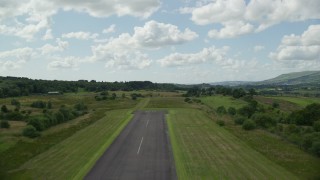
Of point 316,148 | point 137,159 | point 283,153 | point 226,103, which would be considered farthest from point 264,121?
point 226,103

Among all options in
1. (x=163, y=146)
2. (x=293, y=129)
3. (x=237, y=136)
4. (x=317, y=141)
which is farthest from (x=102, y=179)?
(x=293, y=129)

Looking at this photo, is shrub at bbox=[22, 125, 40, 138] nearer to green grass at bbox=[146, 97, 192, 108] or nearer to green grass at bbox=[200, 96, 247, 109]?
green grass at bbox=[146, 97, 192, 108]

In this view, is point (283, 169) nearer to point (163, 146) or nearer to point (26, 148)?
point (163, 146)

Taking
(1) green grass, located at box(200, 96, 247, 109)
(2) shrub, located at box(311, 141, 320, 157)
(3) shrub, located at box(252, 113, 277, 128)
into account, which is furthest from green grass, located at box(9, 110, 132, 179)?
(1) green grass, located at box(200, 96, 247, 109)

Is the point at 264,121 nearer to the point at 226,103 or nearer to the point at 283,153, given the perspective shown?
the point at 283,153

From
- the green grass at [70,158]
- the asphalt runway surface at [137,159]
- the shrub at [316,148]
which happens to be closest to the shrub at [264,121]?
the asphalt runway surface at [137,159]

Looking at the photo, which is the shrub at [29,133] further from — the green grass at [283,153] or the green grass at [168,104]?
the green grass at [168,104]
